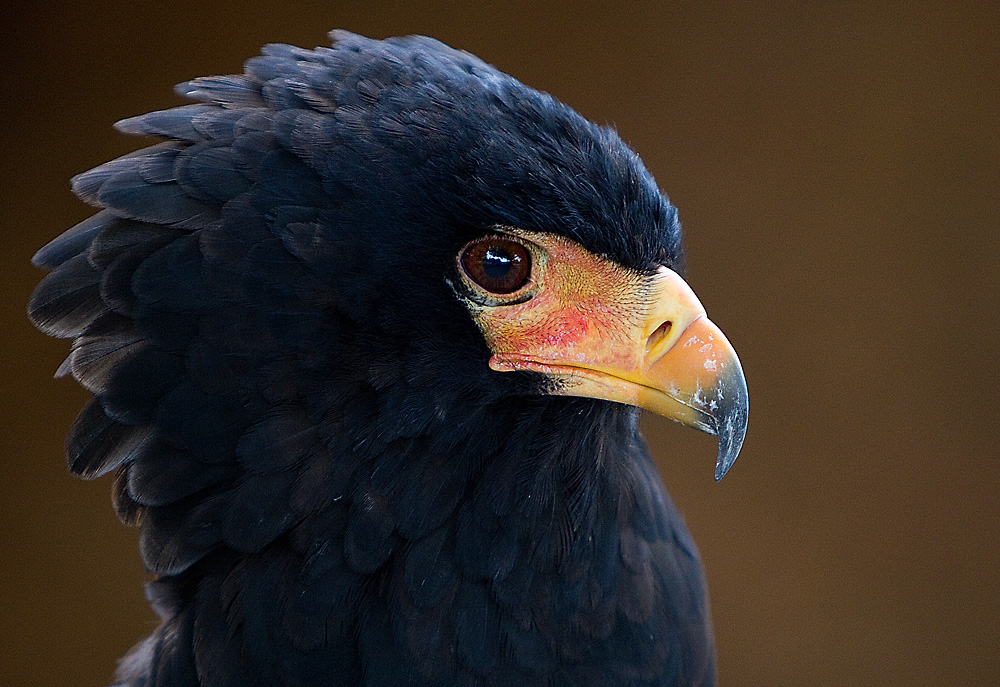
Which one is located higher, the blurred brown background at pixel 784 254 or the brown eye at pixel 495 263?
the brown eye at pixel 495 263

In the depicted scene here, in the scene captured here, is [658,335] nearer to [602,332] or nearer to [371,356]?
[602,332]

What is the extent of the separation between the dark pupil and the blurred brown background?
2170 mm

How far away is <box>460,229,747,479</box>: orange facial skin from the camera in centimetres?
129

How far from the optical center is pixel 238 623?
4.46ft

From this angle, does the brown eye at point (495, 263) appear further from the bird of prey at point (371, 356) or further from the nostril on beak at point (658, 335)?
the nostril on beak at point (658, 335)

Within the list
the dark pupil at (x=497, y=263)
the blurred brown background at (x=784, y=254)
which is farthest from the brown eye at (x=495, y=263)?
the blurred brown background at (x=784, y=254)

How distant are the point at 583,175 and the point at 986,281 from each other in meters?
2.51

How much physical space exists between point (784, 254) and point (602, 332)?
2.28 metres

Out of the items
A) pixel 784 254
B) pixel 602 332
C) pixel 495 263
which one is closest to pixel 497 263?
pixel 495 263

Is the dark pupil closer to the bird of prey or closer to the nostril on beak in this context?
the bird of prey

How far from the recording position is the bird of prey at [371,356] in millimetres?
1277

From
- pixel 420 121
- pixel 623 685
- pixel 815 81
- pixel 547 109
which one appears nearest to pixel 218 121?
pixel 420 121

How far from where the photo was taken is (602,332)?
132 cm

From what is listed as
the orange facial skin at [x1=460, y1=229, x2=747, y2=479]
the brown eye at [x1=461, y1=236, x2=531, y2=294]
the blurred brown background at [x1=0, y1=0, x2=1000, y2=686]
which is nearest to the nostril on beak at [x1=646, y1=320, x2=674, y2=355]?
the orange facial skin at [x1=460, y1=229, x2=747, y2=479]
